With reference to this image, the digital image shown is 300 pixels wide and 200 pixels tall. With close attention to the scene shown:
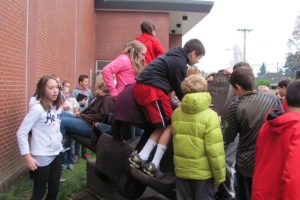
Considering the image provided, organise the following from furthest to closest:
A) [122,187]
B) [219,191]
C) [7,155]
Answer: [7,155]
[122,187]
[219,191]

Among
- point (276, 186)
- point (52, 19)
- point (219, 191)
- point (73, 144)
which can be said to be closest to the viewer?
point (276, 186)

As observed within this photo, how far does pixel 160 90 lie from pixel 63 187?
3.48 metres

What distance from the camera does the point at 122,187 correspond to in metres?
4.95

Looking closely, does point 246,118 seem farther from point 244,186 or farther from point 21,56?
point 21,56

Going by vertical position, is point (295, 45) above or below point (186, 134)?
above

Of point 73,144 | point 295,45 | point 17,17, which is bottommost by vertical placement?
point 73,144

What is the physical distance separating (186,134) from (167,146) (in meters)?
0.56

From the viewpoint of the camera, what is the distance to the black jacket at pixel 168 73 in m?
4.67

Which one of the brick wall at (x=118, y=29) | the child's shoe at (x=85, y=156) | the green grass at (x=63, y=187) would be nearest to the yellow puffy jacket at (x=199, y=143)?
the green grass at (x=63, y=187)

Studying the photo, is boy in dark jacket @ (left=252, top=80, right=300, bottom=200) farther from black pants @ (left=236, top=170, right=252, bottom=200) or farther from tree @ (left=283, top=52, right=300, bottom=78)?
tree @ (left=283, top=52, right=300, bottom=78)

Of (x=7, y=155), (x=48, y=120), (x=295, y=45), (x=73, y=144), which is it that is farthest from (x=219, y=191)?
(x=295, y=45)

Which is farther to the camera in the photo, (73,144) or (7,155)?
(73,144)

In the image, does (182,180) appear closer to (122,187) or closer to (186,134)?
(186,134)

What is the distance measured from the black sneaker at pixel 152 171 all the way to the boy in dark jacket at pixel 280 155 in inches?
53.2
